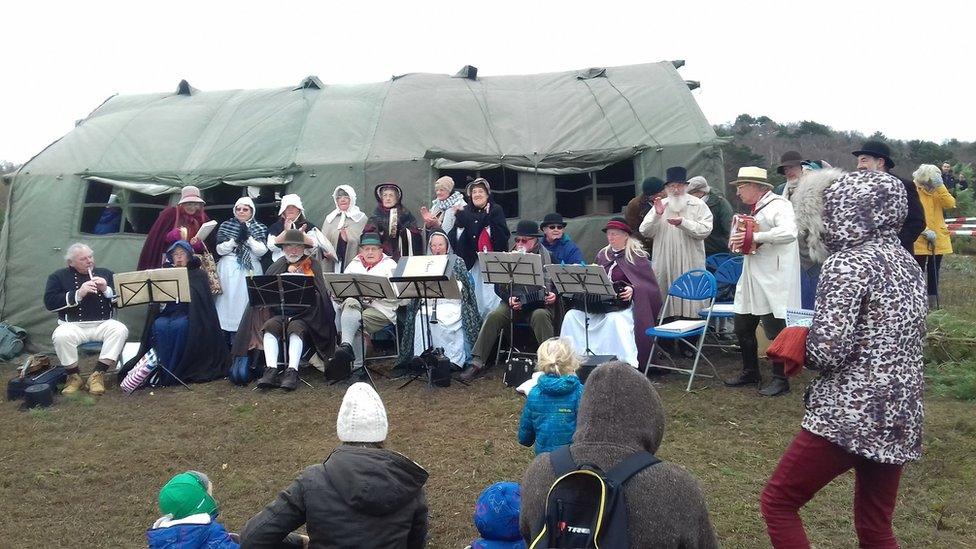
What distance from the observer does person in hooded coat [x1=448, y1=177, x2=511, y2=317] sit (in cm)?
966

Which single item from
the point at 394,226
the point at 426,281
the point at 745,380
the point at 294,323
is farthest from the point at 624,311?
the point at 294,323

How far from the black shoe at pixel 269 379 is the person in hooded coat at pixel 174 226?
2.05 m

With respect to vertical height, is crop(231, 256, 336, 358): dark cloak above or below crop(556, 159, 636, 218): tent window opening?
below

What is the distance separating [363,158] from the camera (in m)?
11.2

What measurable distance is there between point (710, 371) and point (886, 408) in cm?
539

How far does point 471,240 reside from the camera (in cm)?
969

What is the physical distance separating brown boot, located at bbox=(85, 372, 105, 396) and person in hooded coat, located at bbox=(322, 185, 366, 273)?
268 centimetres

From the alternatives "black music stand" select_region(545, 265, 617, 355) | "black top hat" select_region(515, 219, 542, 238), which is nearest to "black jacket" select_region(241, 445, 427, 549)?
"black music stand" select_region(545, 265, 617, 355)

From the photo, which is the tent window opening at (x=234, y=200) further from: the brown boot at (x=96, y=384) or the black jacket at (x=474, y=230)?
the brown boot at (x=96, y=384)

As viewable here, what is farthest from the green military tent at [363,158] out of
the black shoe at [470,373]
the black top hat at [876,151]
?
the black top hat at [876,151]

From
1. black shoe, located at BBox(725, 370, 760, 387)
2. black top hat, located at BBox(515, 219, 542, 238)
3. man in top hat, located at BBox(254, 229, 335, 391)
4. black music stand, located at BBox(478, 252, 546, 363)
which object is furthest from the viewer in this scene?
black top hat, located at BBox(515, 219, 542, 238)

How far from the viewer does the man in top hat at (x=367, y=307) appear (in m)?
9.23

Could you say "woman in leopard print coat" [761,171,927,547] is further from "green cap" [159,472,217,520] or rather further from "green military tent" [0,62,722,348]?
"green military tent" [0,62,722,348]

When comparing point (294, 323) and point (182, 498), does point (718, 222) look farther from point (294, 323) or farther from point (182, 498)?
point (182, 498)
